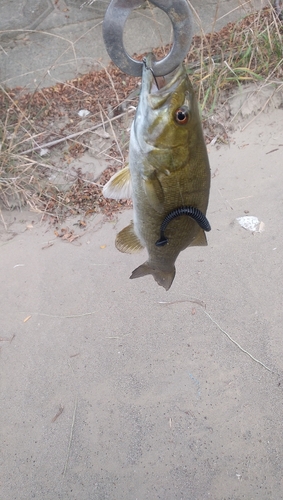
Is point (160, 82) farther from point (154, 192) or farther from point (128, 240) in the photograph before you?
point (128, 240)

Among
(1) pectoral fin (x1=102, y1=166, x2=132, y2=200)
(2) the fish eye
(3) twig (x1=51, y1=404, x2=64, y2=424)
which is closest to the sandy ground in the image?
(3) twig (x1=51, y1=404, x2=64, y2=424)

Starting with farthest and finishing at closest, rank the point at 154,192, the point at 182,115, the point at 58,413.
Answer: the point at 58,413 → the point at 154,192 → the point at 182,115

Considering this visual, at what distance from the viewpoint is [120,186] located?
1.49 metres

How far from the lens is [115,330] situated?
2842mm

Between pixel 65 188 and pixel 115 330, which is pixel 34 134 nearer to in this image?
pixel 65 188

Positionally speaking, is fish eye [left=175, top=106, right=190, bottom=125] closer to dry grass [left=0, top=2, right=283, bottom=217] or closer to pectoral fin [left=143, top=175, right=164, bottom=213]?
pectoral fin [left=143, top=175, right=164, bottom=213]

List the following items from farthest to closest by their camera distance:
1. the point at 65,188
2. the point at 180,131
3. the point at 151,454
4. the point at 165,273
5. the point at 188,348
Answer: the point at 65,188 → the point at 188,348 → the point at 151,454 → the point at 165,273 → the point at 180,131

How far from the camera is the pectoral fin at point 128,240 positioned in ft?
5.36

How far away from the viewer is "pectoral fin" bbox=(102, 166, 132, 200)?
1.47 meters

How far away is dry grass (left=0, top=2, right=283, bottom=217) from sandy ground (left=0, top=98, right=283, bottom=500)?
0.26 metres

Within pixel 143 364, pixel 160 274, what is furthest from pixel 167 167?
pixel 143 364

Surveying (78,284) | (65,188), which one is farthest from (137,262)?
(65,188)

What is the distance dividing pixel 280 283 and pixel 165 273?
150 centimetres

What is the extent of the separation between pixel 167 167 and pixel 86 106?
277 centimetres
